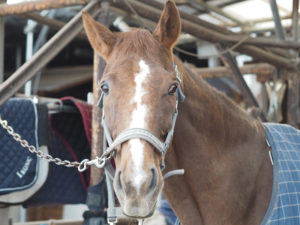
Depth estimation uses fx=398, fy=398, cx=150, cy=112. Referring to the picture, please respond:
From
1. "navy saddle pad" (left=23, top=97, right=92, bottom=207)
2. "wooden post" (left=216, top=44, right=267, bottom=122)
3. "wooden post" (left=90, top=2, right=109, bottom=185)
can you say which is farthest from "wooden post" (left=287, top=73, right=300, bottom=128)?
"wooden post" (left=90, top=2, right=109, bottom=185)

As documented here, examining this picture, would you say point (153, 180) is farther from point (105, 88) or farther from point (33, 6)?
point (33, 6)

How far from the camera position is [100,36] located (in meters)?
1.66

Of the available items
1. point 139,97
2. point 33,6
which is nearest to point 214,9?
point 33,6

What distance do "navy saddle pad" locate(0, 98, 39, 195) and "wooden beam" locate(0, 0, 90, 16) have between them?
528 mm

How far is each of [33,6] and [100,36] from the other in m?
0.82

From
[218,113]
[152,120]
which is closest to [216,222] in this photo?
[218,113]

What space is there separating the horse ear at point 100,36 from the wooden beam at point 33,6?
45 centimetres

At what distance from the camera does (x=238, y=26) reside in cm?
446

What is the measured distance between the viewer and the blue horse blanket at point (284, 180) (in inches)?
68.0

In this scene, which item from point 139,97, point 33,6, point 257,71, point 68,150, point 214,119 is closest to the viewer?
point 139,97

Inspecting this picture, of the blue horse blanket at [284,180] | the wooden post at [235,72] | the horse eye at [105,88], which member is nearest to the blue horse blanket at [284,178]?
the blue horse blanket at [284,180]

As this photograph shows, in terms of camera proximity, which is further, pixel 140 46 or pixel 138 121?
pixel 140 46

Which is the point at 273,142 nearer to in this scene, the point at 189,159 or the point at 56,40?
the point at 189,159

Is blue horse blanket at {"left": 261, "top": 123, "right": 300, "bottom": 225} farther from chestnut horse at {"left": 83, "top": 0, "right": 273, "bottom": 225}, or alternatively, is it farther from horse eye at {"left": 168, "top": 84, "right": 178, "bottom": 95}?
horse eye at {"left": 168, "top": 84, "right": 178, "bottom": 95}
